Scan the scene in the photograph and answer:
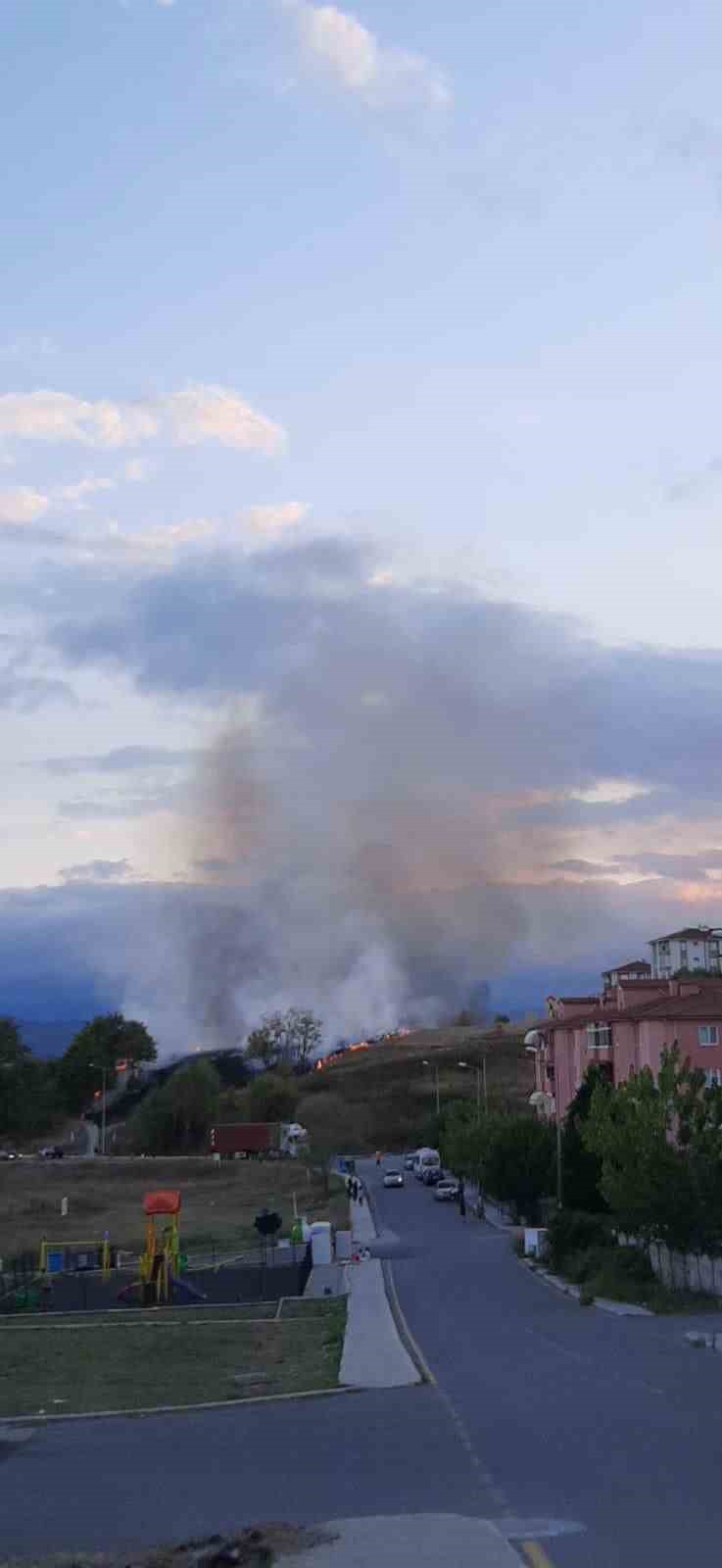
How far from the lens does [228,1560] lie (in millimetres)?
11516

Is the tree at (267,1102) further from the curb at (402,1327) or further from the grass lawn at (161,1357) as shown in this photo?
the grass lawn at (161,1357)

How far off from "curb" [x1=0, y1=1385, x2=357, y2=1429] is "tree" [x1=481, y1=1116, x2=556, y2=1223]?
137 ft

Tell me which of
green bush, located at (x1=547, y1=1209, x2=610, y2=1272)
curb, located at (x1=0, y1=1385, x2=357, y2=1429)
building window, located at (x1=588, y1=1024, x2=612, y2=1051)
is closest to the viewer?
curb, located at (x1=0, y1=1385, x2=357, y2=1429)

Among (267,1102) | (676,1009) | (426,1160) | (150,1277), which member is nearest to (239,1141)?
(426,1160)

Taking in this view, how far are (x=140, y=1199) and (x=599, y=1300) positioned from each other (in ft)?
163

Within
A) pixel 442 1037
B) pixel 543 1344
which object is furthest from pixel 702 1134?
pixel 442 1037

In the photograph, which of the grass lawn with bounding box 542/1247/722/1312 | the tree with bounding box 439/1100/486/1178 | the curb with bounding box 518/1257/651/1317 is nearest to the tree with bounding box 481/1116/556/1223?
the tree with bounding box 439/1100/486/1178

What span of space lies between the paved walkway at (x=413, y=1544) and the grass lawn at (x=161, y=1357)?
11.1 meters

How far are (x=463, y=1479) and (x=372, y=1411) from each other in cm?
578

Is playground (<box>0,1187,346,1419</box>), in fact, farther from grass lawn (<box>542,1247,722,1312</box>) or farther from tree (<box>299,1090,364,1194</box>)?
tree (<box>299,1090,364,1194</box>)

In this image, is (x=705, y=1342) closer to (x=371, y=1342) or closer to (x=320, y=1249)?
(x=371, y=1342)

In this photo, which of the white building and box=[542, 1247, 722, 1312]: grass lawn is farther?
the white building

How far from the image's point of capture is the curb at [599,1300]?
3553 centimetres

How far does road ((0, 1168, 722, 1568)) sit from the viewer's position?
1336 cm
